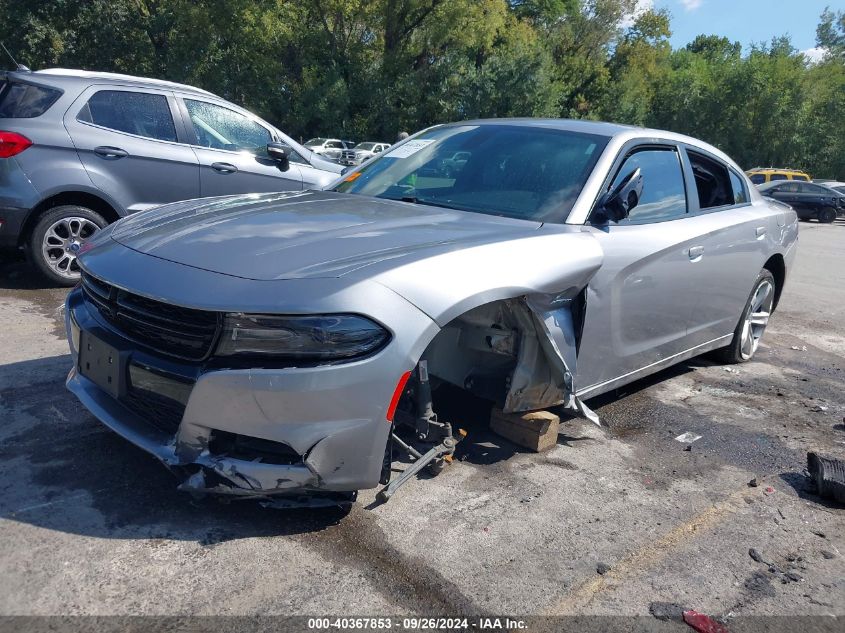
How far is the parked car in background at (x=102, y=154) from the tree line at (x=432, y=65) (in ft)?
95.7

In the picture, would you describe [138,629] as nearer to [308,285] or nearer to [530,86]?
[308,285]

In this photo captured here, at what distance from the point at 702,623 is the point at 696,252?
2.48m

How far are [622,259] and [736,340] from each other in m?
2.31

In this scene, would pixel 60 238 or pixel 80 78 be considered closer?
pixel 60 238

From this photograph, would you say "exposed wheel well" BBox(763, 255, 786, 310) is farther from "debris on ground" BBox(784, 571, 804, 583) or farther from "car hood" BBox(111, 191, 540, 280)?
"debris on ground" BBox(784, 571, 804, 583)

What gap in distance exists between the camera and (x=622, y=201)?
11.9ft

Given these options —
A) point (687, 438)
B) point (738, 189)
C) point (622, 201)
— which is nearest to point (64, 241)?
point (622, 201)

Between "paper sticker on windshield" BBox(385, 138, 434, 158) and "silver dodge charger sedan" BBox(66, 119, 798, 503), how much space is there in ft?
0.06

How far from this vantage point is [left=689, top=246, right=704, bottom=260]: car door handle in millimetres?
4338

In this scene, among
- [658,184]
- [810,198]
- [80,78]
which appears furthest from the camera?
[810,198]

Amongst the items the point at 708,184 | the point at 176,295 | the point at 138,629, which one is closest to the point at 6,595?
the point at 138,629

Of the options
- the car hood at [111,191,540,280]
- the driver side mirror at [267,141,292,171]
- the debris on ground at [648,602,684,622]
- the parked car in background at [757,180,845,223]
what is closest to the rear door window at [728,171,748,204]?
the car hood at [111,191,540,280]

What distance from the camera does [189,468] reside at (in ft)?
8.93

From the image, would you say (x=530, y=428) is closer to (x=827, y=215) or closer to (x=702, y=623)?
(x=702, y=623)
